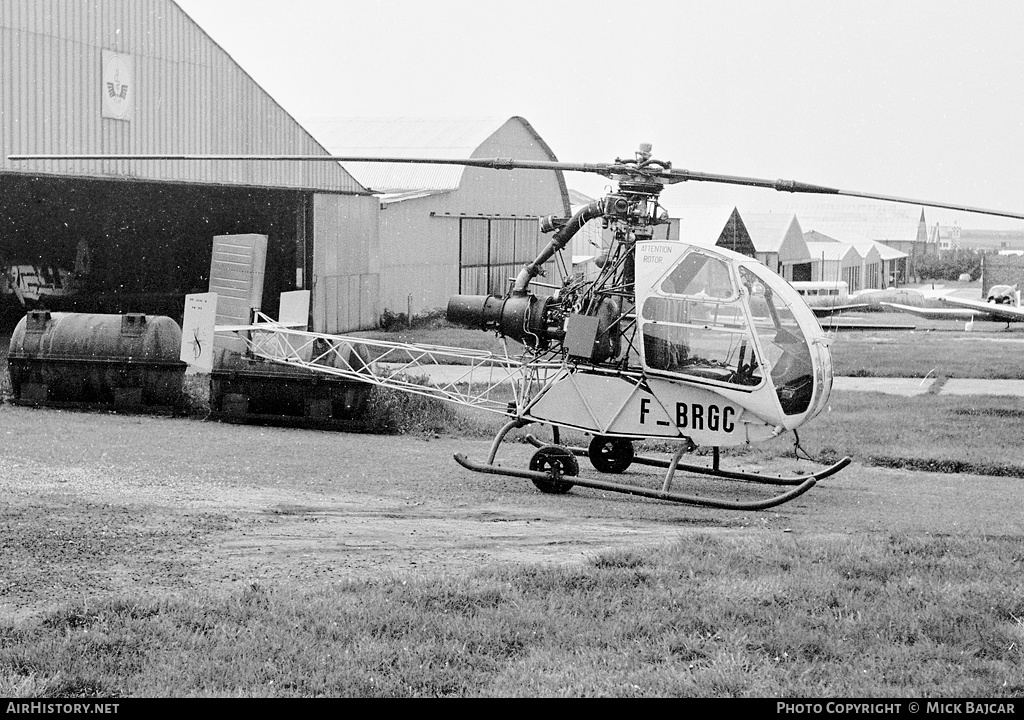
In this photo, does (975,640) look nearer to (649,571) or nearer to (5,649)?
(649,571)

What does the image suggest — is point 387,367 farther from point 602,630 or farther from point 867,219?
point 867,219

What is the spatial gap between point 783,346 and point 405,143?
27.8 metres

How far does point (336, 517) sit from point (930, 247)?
115 m

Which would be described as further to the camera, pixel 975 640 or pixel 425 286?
pixel 425 286

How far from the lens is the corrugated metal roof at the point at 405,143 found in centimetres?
3291

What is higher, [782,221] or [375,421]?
[782,221]

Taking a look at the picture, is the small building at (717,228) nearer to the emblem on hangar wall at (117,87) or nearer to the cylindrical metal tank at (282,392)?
the emblem on hangar wall at (117,87)

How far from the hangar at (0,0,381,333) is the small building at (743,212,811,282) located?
35.4 m

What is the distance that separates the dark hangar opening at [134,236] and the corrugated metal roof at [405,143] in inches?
230

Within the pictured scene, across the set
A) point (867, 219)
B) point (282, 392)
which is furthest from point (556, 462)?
point (867, 219)

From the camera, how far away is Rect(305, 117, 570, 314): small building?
30.3m

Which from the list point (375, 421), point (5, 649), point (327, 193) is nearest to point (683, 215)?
point (327, 193)

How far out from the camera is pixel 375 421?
14125mm

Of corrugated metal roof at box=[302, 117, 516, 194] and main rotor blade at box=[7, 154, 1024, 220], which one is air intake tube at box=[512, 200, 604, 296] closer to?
main rotor blade at box=[7, 154, 1024, 220]
